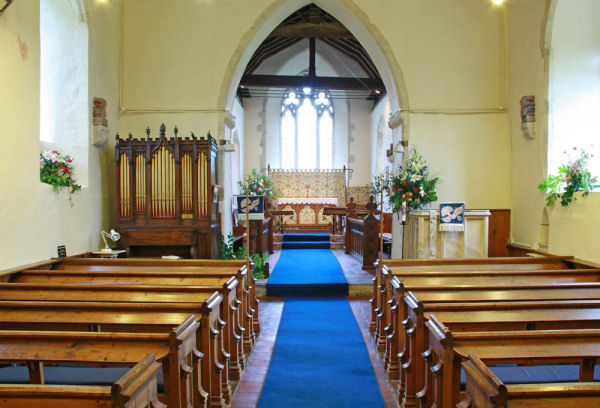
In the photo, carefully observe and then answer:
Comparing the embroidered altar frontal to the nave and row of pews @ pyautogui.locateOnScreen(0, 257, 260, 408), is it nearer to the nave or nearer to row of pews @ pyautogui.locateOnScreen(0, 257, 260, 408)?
the nave

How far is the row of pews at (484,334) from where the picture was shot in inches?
49.8

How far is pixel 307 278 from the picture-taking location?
5793 millimetres

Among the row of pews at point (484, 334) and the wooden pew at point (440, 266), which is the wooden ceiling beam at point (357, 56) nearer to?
the wooden pew at point (440, 266)

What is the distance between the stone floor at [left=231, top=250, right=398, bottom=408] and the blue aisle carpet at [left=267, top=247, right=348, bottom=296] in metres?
0.15

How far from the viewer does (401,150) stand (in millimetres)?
5973

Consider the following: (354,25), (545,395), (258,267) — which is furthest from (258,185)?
(545,395)

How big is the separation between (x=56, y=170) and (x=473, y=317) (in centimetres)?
428

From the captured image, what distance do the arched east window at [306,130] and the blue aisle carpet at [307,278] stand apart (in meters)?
6.29

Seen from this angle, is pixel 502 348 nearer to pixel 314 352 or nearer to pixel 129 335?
pixel 129 335

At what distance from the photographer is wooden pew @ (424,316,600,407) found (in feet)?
5.25

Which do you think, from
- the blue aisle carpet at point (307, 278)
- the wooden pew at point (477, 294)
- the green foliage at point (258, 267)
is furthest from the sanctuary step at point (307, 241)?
the wooden pew at point (477, 294)

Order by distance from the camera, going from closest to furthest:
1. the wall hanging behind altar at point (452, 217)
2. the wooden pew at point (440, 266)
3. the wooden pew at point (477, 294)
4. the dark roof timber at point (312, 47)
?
the wooden pew at point (477, 294)
the wooden pew at point (440, 266)
the wall hanging behind altar at point (452, 217)
the dark roof timber at point (312, 47)

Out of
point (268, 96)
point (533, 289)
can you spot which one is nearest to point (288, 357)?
point (533, 289)

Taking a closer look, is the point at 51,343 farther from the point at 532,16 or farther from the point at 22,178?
the point at 532,16
